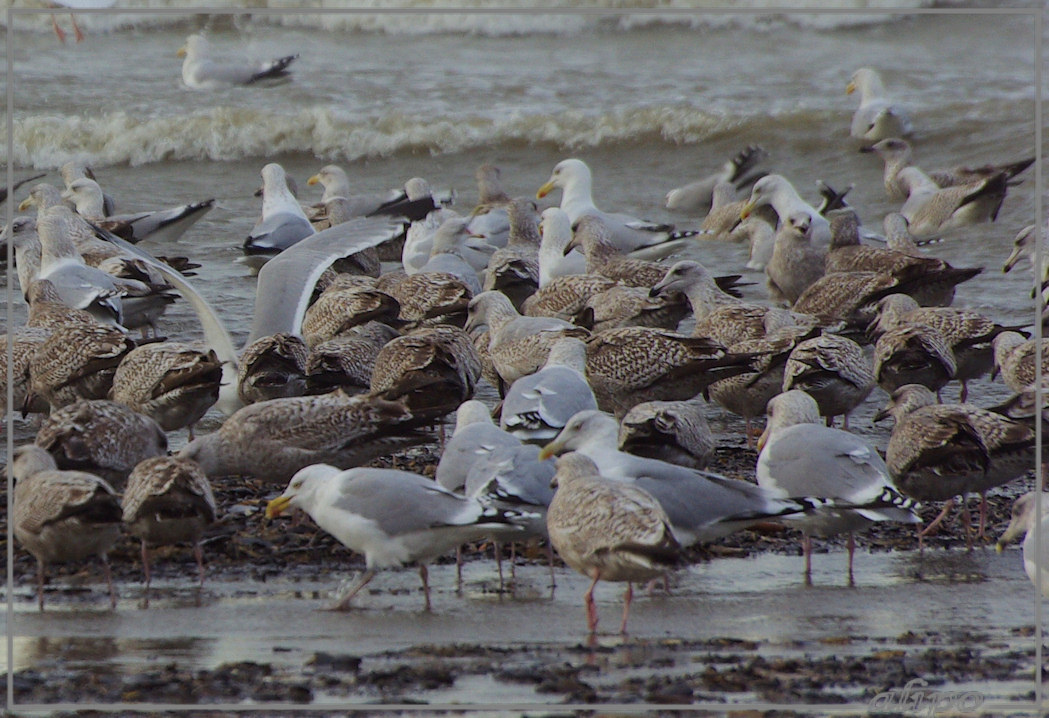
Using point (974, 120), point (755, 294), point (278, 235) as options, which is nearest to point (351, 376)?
A: point (278, 235)

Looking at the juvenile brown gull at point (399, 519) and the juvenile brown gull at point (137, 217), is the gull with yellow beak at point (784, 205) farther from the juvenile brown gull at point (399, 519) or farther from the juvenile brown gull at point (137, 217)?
the juvenile brown gull at point (399, 519)

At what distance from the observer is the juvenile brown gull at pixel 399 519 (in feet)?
15.7

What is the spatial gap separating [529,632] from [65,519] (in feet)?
5.16

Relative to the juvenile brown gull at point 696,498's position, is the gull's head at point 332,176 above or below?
above

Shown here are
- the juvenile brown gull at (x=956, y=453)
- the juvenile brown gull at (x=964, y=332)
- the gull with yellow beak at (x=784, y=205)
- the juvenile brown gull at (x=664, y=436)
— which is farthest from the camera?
the gull with yellow beak at (x=784, y=205)

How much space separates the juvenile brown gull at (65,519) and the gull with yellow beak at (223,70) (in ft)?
29.6

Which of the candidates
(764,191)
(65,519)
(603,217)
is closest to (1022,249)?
(764,191)

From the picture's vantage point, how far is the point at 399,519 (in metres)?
4.81

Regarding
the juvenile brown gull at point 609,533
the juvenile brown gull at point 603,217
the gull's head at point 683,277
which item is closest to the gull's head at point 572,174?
the juvenile brown gull at point 603,217

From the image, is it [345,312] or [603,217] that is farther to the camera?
[603,217]

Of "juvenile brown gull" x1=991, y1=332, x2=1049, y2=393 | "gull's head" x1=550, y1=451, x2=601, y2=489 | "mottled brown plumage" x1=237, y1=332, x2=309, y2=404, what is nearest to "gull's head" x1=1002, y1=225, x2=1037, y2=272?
"juvenile brown gull" x1=991, y1=332, x2=1049, y2=393

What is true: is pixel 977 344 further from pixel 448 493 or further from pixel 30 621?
pixel 30 621

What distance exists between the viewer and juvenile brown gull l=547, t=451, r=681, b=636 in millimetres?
4336

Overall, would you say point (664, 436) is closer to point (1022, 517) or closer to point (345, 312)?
point (1022, 517)
